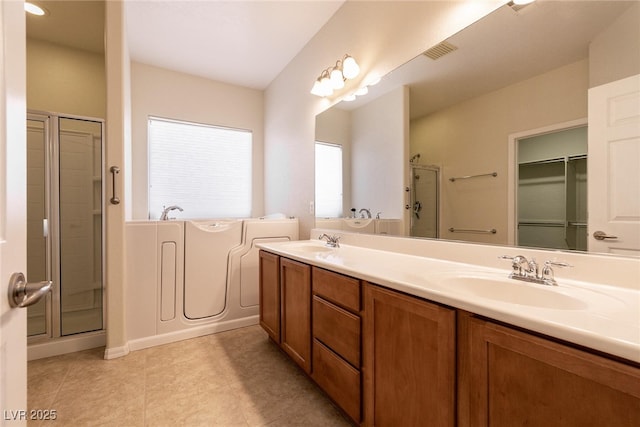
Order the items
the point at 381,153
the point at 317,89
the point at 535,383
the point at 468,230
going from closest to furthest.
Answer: the point at 535,383 → the point at 468,230 → the point at 381,153 → the point at 317,89

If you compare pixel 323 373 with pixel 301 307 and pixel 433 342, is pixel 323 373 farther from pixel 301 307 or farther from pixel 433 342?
pixel 433 342

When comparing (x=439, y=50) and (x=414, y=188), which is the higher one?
(x=439, y=50)

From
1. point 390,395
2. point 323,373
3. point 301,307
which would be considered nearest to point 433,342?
point 390,395

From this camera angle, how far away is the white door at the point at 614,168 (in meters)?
0.92

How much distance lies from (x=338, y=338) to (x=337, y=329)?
41mm

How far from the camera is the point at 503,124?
1.29 m

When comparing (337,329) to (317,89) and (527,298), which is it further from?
(317,89)

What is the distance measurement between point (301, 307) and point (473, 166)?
123 cm

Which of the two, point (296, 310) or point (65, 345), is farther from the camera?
point (65, 345)

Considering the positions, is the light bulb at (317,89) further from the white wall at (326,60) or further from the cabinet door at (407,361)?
the cabinet door at (407,361)

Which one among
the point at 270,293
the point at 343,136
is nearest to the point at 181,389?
the point at 270,293

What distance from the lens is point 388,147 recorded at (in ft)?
6.23

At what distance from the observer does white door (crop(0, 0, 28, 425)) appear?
1.71ft

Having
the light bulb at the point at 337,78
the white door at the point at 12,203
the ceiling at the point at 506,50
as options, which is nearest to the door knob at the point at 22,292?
the white door at the point at 12,203
